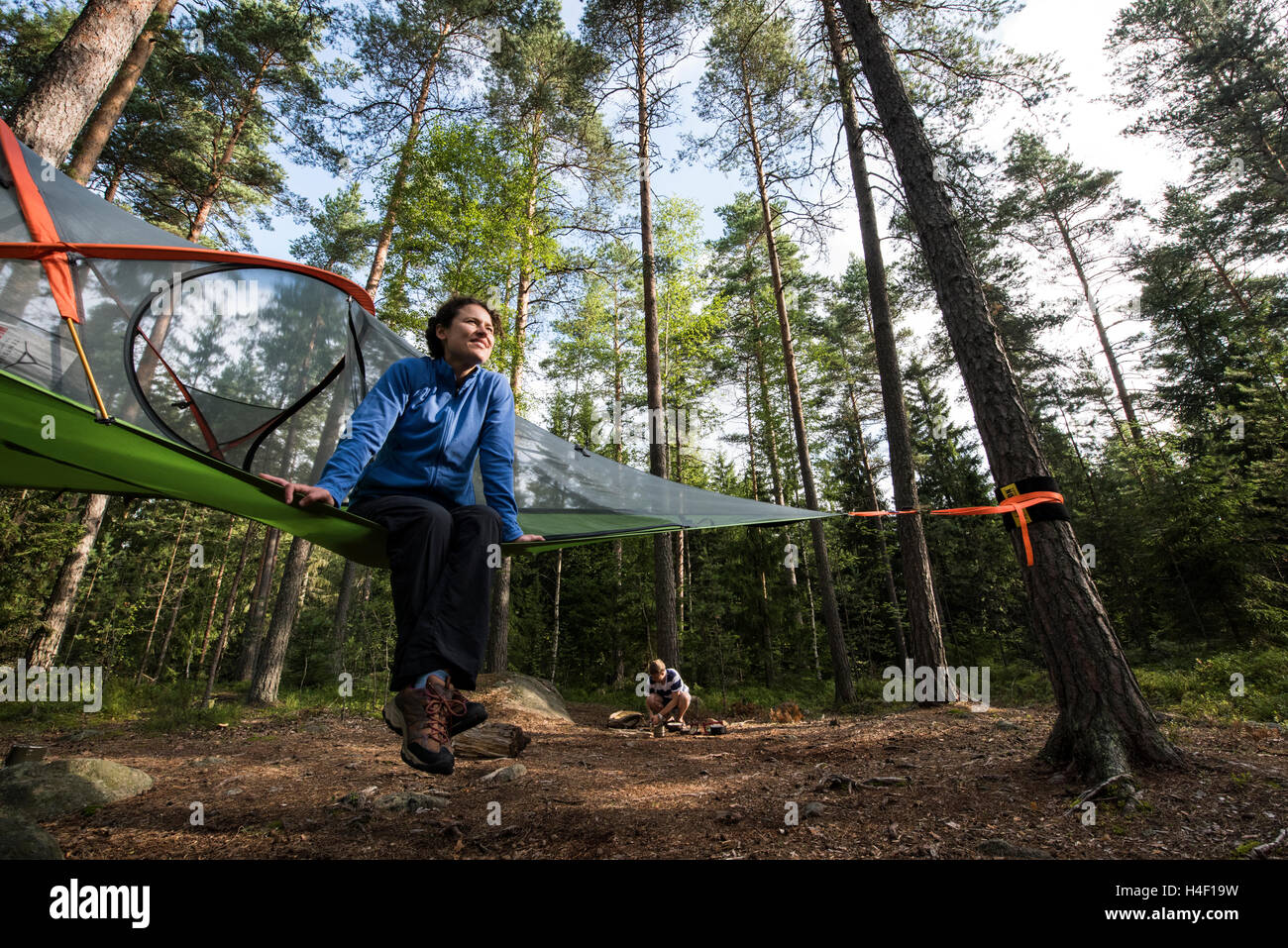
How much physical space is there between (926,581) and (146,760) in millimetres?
6170

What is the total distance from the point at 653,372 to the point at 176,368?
5.06m

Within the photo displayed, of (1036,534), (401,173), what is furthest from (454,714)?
(401,173)

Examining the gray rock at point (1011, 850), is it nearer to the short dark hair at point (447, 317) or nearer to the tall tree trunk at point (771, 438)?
the short dark hair at point (447, 317)

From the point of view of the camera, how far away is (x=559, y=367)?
40.3 ft

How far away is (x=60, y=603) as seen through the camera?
19.2ft

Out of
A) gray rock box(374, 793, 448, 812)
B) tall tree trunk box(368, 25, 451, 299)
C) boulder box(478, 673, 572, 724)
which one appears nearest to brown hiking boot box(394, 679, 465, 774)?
gray rock box(374, 793, 448, 812)

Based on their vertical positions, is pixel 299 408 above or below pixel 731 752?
above

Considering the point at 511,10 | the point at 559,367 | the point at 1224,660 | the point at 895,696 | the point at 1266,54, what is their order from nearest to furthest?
the point at 1224,660 → the point at 895,696 → the point at 511,10 → the point at 1266,54 → the point at 559,367

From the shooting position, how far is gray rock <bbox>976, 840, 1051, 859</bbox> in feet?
5.48

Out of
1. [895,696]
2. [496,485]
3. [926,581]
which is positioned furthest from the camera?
[895,696]

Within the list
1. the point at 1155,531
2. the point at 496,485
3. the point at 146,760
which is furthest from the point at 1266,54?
the point at 146,760

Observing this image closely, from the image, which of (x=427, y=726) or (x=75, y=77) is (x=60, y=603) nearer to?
(x=75, y=77)

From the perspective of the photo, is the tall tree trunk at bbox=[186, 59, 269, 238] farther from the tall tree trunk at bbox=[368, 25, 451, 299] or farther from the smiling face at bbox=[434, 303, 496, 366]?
the smiling face at bbox=[434, 303, 496, 366]
